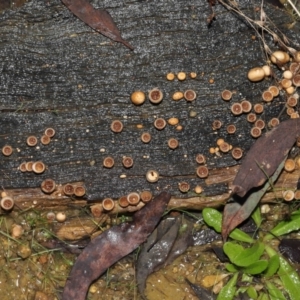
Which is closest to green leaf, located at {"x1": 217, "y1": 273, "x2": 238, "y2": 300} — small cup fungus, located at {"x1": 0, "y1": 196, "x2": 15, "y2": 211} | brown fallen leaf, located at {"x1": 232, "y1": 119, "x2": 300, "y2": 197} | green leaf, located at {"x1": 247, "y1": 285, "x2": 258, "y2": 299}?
green leaf, located at {"x1": 247, "y1": 285, "x2": 258, "y2": 299}

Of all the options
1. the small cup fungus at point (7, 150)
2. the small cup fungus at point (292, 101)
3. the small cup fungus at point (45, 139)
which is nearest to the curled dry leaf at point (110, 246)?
→ the small cup fungus at point (45, 139)

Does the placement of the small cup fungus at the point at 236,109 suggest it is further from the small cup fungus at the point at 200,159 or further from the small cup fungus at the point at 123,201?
the small cup fungus at the point at 123,201

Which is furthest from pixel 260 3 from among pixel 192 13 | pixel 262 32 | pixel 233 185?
pixel 233 185

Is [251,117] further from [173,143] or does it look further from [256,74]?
[173,143]

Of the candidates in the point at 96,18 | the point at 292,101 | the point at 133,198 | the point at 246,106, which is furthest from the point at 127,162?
the point at 292,101

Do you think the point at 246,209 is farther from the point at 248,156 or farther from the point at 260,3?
the point at 260,3

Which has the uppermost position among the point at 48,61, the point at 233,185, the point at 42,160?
the point at 48,61
